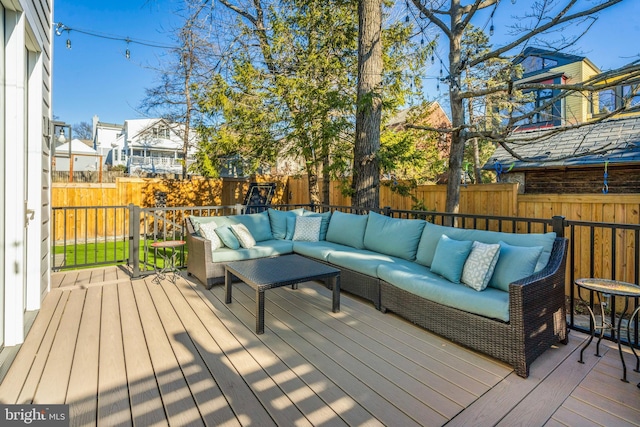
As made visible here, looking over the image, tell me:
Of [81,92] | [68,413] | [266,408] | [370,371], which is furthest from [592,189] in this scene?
[81,92]

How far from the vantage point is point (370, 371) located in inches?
87.0

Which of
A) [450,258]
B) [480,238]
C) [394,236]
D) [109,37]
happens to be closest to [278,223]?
[394,236]

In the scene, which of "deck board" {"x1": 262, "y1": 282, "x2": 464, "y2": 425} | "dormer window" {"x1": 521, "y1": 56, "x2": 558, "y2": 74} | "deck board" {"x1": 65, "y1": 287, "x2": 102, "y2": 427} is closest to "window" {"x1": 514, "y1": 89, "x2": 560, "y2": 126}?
"dormer window" {"x1": 521, "y1": 56, "x2": 558, "y2": 74}

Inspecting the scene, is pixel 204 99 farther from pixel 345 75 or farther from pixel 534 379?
pixel 534 379

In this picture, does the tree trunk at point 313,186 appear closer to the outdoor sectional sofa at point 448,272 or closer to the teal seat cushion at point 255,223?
the teal seat cushion at point 255,223

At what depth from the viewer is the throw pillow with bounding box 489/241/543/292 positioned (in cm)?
252

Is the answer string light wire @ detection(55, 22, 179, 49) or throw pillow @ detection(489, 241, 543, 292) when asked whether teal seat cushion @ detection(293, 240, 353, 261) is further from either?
string light wire @ detection(55, 22, 179, 49)

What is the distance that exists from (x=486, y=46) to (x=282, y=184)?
673 centimetres

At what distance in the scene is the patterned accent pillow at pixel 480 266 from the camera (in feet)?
8.59

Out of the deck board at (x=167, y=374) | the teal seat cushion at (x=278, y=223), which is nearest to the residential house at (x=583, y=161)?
the teal seat cushion at (x=278, y=223)
